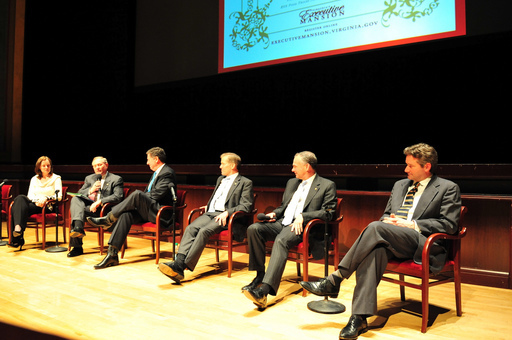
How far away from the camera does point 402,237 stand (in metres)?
2.43

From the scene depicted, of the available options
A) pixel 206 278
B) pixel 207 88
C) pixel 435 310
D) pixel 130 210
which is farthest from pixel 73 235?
pixel 435 310

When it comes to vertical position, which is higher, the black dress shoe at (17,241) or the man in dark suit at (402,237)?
the man in dark suit at (402,237)

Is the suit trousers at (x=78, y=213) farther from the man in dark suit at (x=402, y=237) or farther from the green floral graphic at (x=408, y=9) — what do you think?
the green floral graphic at (x=408, y=9)

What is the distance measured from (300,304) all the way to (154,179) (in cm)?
206

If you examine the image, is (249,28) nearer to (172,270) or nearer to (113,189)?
(113,189)

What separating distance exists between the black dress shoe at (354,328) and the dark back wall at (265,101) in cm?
253

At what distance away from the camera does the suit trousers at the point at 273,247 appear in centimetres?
281

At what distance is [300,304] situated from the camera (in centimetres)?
288

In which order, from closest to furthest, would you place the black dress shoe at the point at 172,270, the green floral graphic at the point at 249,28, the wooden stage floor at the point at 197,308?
the wooden stage floor at the point at 197,308, the black dress shoe at the point at 172,270, the green floral graphic at the point at 249,28

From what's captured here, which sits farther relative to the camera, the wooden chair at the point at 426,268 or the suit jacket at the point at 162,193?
the suit jacket at the point at 162,193

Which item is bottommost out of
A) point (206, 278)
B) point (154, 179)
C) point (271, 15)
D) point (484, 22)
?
point (206, 278)

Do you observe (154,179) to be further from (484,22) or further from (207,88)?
(484,22)

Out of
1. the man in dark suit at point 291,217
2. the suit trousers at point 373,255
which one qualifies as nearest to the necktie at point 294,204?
the man in dark suit at point 291,217

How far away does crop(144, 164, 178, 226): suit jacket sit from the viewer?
4047mm
